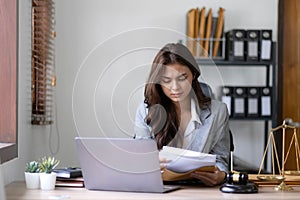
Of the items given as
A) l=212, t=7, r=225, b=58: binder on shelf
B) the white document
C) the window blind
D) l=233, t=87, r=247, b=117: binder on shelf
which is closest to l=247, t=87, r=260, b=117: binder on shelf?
l=233, t=87, r=247, b=117: binder on shelf

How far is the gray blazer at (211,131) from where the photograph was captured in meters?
2.48

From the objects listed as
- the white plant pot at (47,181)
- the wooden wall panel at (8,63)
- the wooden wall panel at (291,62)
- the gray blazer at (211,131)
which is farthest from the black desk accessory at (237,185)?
the wooden wall panel at (291,62)

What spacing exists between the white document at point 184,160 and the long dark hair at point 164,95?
Result: 118 mm

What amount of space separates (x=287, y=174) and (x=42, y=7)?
1.56 m

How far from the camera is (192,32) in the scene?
14.3 feet

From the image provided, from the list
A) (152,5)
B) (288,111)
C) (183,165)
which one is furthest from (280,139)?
(183,165)

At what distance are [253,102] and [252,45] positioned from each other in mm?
388

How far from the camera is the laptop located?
211 cm

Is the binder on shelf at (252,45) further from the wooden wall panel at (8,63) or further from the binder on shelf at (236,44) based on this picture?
the wooden wall panel at (8,63)

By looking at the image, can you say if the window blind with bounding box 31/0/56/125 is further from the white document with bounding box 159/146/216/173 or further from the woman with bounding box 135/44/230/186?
the white document with bounding box 159/146/216/173

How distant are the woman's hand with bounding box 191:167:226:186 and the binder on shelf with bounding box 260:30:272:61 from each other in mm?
2112

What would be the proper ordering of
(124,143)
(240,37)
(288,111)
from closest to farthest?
(124,143), (240,37), (288,111)

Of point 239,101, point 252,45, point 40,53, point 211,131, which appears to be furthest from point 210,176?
point 252,45

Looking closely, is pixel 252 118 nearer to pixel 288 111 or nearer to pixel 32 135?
pixel 288 111
